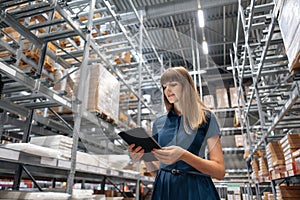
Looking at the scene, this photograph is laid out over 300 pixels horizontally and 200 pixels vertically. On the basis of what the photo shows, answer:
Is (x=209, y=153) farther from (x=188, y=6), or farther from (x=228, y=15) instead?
(x=228, y=15)

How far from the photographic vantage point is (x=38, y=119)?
2820 millimetres

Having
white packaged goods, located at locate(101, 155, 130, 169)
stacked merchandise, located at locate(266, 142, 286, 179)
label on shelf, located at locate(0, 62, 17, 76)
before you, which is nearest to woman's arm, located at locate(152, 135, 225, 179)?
white packaged goods, located at locate(101, 155, 130, 169)

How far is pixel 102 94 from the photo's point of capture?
2.71m

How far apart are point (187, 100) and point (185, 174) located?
1.07 feet

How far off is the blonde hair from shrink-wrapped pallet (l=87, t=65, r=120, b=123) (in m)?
1.71

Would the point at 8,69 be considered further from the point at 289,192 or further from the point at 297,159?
the point at 289,192

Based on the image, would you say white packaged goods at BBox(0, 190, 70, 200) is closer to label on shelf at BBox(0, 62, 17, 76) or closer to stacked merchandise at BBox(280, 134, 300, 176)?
label on shelf at BBox(0, 62, 17, 76)

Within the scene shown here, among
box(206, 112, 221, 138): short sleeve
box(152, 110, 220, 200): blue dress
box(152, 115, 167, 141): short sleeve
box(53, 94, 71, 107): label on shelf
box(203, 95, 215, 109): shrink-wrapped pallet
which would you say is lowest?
box(152, 110, 220, 200): blue dress

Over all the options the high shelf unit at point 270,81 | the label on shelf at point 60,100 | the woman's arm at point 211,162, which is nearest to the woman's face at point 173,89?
the woman's arm at point 211,162

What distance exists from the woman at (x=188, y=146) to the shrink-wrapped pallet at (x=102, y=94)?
5.36 ft

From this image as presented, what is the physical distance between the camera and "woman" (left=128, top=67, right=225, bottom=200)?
97 centimetres

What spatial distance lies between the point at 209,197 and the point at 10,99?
237 centimetres

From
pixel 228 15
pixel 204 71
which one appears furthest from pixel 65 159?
pixel 228 15

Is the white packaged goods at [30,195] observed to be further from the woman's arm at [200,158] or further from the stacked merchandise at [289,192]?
the stacked merchandise at [289,192]
